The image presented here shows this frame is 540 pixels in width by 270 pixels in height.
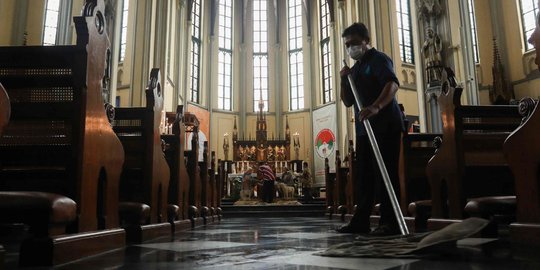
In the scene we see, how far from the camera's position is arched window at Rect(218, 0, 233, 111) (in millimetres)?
18422

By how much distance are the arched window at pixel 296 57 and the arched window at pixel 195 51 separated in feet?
13.2

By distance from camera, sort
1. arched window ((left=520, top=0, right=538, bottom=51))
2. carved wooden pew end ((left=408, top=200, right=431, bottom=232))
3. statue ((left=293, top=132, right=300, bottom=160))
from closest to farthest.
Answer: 1. carved wooden pew end ((left=408, top=200, right=431, bottom=232))
2. arched window ((left=520, top=0, right=538, bottom=51))
3. statue ((left=293, top=132, right=300, bottom=160))

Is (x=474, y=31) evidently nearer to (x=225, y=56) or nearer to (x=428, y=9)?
(x=428, y=9)

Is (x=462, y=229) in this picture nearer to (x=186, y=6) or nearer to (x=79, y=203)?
(x=79, y=203)

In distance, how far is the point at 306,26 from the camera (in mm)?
18578

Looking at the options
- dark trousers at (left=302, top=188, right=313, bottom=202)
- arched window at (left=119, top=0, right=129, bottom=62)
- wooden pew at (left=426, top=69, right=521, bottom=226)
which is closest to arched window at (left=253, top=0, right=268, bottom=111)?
dark trousers at (left=302, top=188, right=313, bottom=202)

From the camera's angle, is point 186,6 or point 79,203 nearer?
point 79,203

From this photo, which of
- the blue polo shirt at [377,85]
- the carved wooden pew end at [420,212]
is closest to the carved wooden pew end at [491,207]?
the blue polo shirt at [377,85]

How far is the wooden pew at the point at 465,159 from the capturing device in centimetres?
286

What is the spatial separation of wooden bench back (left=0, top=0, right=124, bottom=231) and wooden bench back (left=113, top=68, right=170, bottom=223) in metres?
0.96

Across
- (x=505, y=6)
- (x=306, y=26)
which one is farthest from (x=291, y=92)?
(x=505, y=6)

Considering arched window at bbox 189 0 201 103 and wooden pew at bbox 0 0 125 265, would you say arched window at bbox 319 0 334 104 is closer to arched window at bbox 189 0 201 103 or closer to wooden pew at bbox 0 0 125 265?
arched window at bbox 189 0 201 103

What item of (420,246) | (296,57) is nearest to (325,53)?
(296,57)

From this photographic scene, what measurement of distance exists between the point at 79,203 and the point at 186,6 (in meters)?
15.4
